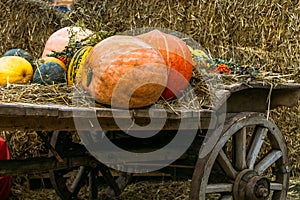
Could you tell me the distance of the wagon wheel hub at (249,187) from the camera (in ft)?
9.50

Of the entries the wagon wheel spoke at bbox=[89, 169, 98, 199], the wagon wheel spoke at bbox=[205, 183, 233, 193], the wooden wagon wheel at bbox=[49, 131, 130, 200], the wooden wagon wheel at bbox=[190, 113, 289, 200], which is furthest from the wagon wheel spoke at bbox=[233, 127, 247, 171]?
the wagon wheel spoke at bbox=[89, 169, 98, 199]

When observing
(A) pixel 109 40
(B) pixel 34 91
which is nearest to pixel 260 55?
(A) pixel 109 40

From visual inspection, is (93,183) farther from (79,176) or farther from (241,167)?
(241,167)

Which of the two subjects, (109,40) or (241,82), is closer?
(109,40)

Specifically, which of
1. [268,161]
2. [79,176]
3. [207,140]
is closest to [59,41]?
[79,176]

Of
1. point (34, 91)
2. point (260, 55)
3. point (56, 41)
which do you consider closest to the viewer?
point (34, 91)

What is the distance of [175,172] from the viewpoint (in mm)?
3449

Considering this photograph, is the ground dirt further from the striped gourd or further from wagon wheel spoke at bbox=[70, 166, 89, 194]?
the striped gourd

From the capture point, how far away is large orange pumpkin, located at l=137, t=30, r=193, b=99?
2.62 metres

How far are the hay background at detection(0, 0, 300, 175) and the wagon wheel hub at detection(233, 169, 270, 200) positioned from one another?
145 centimetres

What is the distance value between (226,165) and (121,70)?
0.94m

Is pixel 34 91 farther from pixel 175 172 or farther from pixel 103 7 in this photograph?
pixel 103 7

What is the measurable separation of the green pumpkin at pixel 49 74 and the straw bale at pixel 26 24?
2037mm

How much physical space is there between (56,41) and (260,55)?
1700 millimetres
